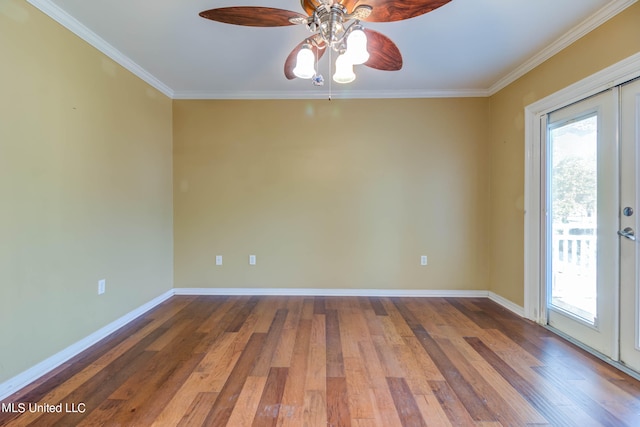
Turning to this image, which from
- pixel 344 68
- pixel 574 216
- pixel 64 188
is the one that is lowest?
pixel 574 216

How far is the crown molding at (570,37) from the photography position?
1878 millimetres

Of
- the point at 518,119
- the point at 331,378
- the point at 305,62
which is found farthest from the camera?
the point at 518,119

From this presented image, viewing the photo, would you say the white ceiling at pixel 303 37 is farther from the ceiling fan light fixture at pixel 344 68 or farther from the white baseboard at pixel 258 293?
the white baseboard at pixel 258 293

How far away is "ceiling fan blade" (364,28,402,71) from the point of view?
159 centimetres

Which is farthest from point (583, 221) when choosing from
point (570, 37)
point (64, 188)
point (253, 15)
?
point (64, 188)

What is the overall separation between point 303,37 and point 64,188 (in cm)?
214

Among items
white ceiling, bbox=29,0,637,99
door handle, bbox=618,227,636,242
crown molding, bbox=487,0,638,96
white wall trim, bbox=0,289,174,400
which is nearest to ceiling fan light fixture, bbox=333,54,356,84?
white ceiling, bbox=29,0,637,99

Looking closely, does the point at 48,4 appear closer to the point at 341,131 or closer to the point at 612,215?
the point at 341,131

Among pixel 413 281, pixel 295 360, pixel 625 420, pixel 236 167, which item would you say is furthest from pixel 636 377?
pixel 236 167

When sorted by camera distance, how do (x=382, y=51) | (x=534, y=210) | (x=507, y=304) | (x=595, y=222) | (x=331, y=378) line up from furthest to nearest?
(x=507, y=304)
(x=534, y=210)
(x=595, y=222)
(x=331, y=378)
(x=382, y=51)

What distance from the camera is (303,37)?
2.25 meters

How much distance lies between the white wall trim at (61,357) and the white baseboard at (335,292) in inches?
27.6

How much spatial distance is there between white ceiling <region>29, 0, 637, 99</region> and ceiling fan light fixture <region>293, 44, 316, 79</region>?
604mm

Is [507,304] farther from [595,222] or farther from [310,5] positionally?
[310,5]
